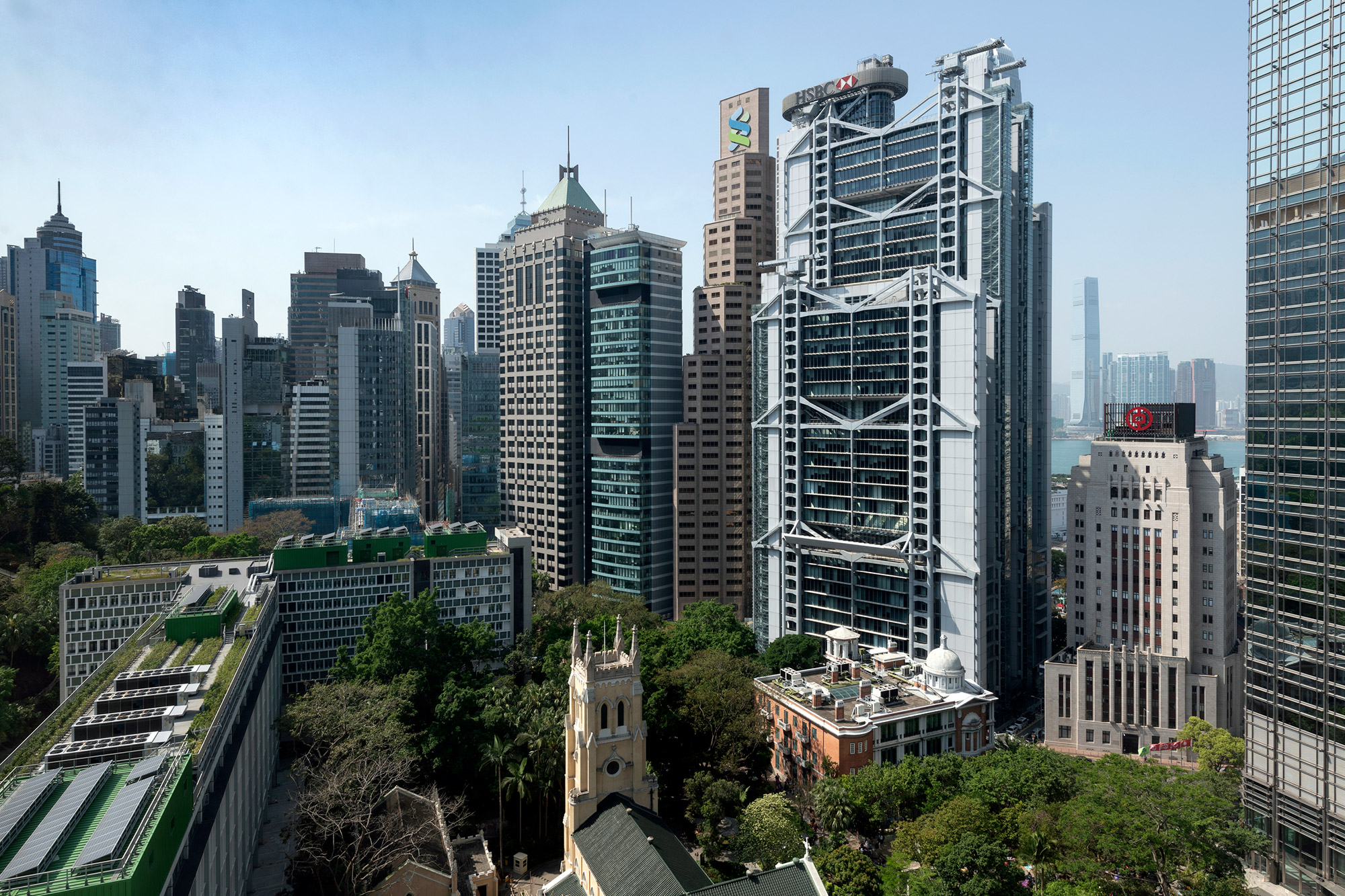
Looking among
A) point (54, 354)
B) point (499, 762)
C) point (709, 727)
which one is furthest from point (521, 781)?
point (54, 354)

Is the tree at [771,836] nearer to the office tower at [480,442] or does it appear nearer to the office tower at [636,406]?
the office tower at [636,406]

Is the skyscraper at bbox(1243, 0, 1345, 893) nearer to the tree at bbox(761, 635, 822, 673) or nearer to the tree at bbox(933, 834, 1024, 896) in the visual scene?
the tree at bbox(933, 834, 1024, 896)

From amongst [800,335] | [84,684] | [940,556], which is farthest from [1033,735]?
[84,684]

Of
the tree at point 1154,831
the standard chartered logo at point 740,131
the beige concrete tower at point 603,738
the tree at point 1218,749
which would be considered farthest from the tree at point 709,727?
the standard chartered logo at point 740,131

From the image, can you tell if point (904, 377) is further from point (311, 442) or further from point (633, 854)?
point (311, 442)

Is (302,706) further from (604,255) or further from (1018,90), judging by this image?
(1018,90)
